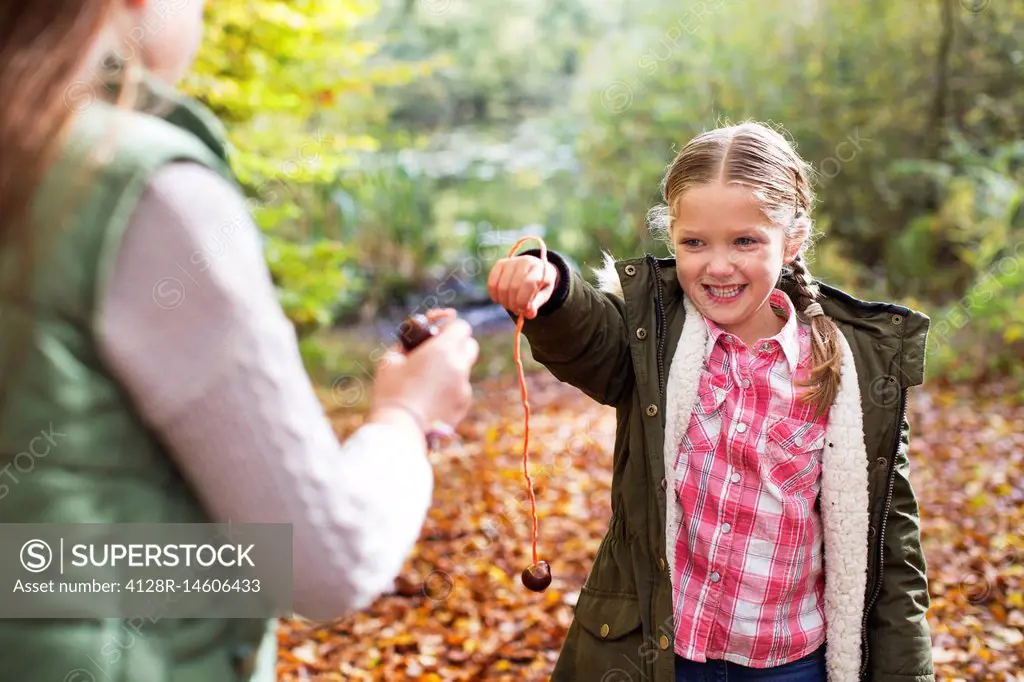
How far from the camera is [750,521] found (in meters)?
2.19

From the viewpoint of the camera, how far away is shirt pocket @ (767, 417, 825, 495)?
7.30ft

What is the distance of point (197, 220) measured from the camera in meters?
0.99

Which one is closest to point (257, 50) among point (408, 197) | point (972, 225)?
point (408, 197)

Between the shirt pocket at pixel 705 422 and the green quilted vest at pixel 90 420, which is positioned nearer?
the green quilted vest at pixel 90 420

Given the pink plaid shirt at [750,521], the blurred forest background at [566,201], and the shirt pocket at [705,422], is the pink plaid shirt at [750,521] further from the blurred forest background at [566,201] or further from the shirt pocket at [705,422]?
the blurred forest background at [566,201]

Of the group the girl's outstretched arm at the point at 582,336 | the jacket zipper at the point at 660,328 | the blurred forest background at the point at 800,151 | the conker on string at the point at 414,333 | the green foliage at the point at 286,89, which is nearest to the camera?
the conker on string at the point at 414,333

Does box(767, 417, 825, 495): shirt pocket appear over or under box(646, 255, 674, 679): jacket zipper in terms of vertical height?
under

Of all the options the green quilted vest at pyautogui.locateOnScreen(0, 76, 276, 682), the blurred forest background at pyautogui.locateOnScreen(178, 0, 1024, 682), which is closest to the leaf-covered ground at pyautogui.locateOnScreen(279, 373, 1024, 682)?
the blurred forest background at pyautogui.locateOnScreen(178, 0, 1024, 682)

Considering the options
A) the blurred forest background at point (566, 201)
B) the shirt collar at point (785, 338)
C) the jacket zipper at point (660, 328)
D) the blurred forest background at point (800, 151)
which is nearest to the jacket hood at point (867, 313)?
the jacket zipper at point (660, 328)

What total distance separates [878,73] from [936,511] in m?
6.31

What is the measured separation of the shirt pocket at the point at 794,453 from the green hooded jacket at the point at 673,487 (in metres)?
0.03

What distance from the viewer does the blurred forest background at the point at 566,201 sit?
489 cm

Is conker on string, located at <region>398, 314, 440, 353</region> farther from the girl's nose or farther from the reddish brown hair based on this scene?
the girl's nose

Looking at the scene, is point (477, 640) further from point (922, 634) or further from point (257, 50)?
point (257, 50)
